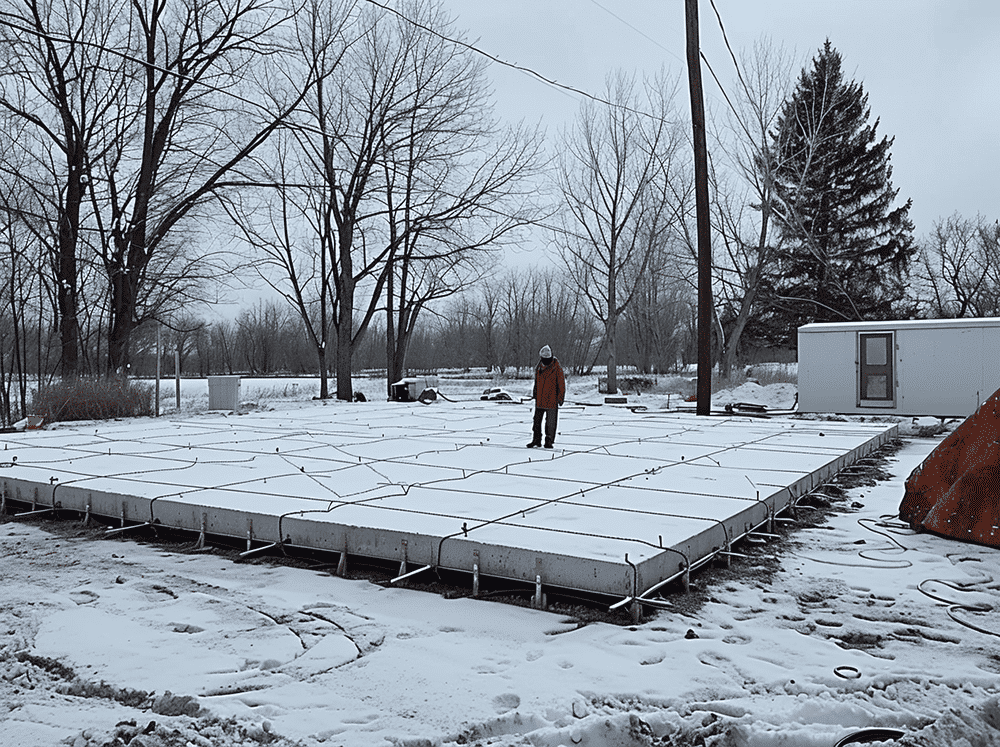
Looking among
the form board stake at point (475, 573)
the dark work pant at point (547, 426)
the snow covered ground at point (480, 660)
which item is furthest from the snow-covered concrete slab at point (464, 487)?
the snow covered ground at point (480, 660)

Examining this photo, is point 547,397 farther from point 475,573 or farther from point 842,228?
point 842,228

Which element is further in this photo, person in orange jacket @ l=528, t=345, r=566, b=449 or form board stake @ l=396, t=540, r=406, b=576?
person in orange jacket @ l=528, t=345, r=566, b=449

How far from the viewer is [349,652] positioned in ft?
12.0

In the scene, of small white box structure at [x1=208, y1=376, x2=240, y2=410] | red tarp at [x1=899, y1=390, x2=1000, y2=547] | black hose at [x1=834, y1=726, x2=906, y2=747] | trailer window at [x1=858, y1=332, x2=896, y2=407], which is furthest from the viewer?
small white box structure at [x1=208, y1=376, x2=240, y2=410]

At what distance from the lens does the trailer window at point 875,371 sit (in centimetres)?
1670

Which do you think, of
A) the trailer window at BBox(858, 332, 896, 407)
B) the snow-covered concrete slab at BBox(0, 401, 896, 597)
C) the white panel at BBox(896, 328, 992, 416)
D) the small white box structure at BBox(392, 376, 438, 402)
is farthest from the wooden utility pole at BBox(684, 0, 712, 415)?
the small white box structure at BBox(392, 376, 438, 402)

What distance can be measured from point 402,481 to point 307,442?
3.75 metres

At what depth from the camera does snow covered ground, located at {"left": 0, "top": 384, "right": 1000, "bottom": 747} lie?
9.60ft

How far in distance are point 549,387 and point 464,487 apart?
135 inches

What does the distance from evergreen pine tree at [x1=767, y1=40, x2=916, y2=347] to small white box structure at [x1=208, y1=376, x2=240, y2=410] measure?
24172mm

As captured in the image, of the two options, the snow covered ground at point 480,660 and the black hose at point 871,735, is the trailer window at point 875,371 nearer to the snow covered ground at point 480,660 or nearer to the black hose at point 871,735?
the snow covered ground at point 480,660

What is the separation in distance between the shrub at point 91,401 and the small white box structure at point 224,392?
4.62ft

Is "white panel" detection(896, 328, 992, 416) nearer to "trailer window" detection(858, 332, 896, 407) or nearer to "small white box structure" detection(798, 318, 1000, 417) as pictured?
"small white box structure" detection(798, 318, 1000, 417)

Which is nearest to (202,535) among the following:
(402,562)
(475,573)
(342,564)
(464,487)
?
(342,564)
